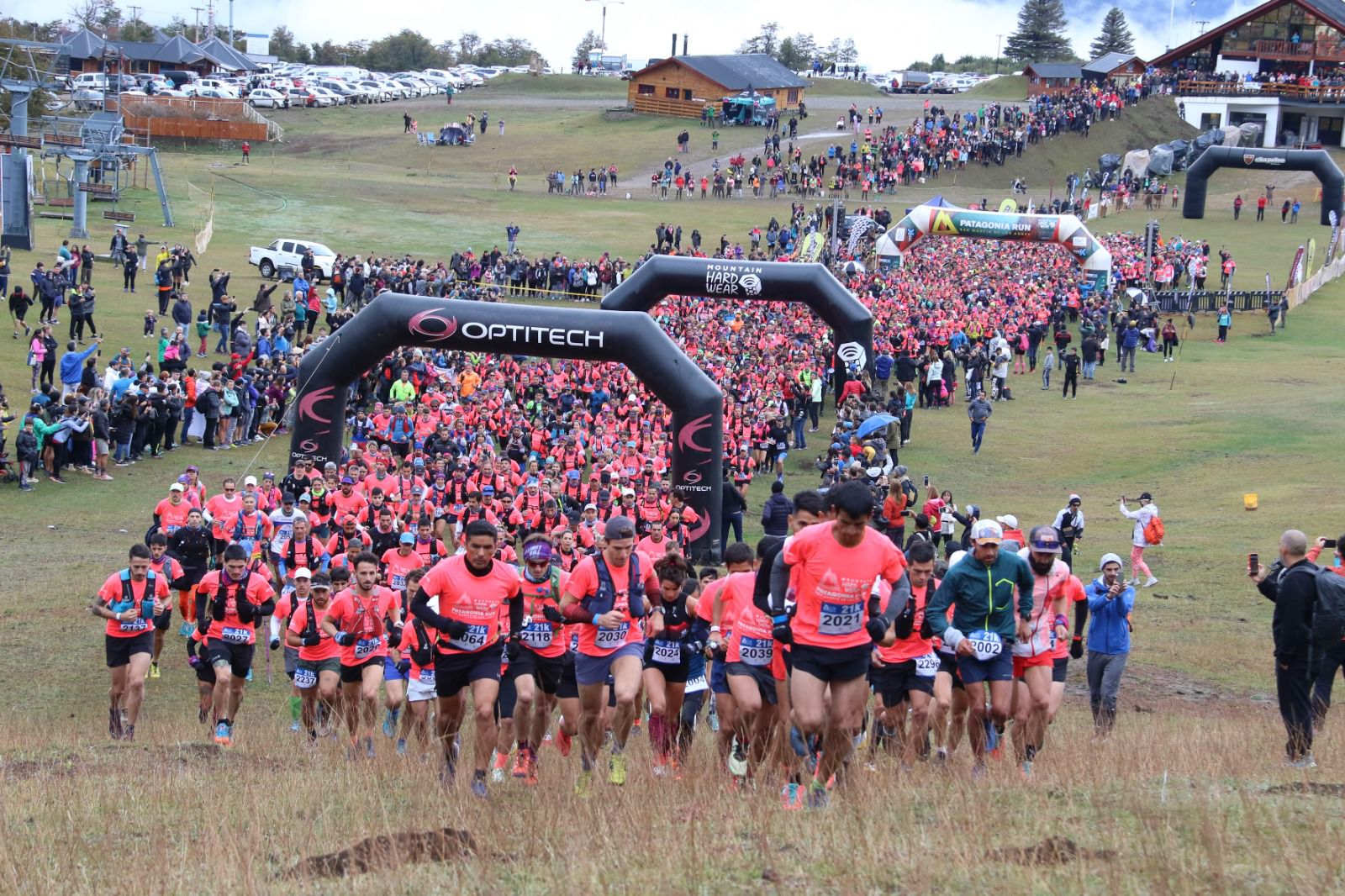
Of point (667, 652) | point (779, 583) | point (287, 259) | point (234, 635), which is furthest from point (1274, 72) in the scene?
point (779, 583)

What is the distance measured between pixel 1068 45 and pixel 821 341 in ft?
361

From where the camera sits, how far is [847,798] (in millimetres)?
8531

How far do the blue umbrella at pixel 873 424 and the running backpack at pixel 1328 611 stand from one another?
14156 mm

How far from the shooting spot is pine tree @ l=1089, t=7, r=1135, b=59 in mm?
139250

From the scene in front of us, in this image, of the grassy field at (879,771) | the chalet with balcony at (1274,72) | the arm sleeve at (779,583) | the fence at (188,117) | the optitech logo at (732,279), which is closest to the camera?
the grassy field at (879,771)

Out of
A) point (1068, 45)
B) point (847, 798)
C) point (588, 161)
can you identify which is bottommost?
point (847, 798)

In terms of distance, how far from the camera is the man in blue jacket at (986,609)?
975 cm

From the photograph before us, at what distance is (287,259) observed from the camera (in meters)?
43.5

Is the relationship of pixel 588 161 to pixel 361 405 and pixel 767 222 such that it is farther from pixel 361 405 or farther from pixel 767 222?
pixel 361 405

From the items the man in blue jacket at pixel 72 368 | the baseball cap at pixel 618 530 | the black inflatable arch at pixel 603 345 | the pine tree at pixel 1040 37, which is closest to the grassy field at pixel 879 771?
the baseball cap at pixel 618 530

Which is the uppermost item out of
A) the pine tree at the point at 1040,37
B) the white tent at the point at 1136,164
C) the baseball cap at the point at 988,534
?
the pine tree at the point at 1040,37

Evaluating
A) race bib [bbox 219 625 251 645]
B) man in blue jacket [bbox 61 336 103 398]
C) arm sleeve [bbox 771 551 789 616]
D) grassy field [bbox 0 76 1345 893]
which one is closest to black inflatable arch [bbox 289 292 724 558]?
grassy field [bbox 0 76 1345 893]

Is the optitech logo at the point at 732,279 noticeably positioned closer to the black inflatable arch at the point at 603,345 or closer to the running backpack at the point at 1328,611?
the black inflatable arch at the point at 603,345

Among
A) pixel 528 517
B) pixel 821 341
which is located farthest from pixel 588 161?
pixel 528 517
